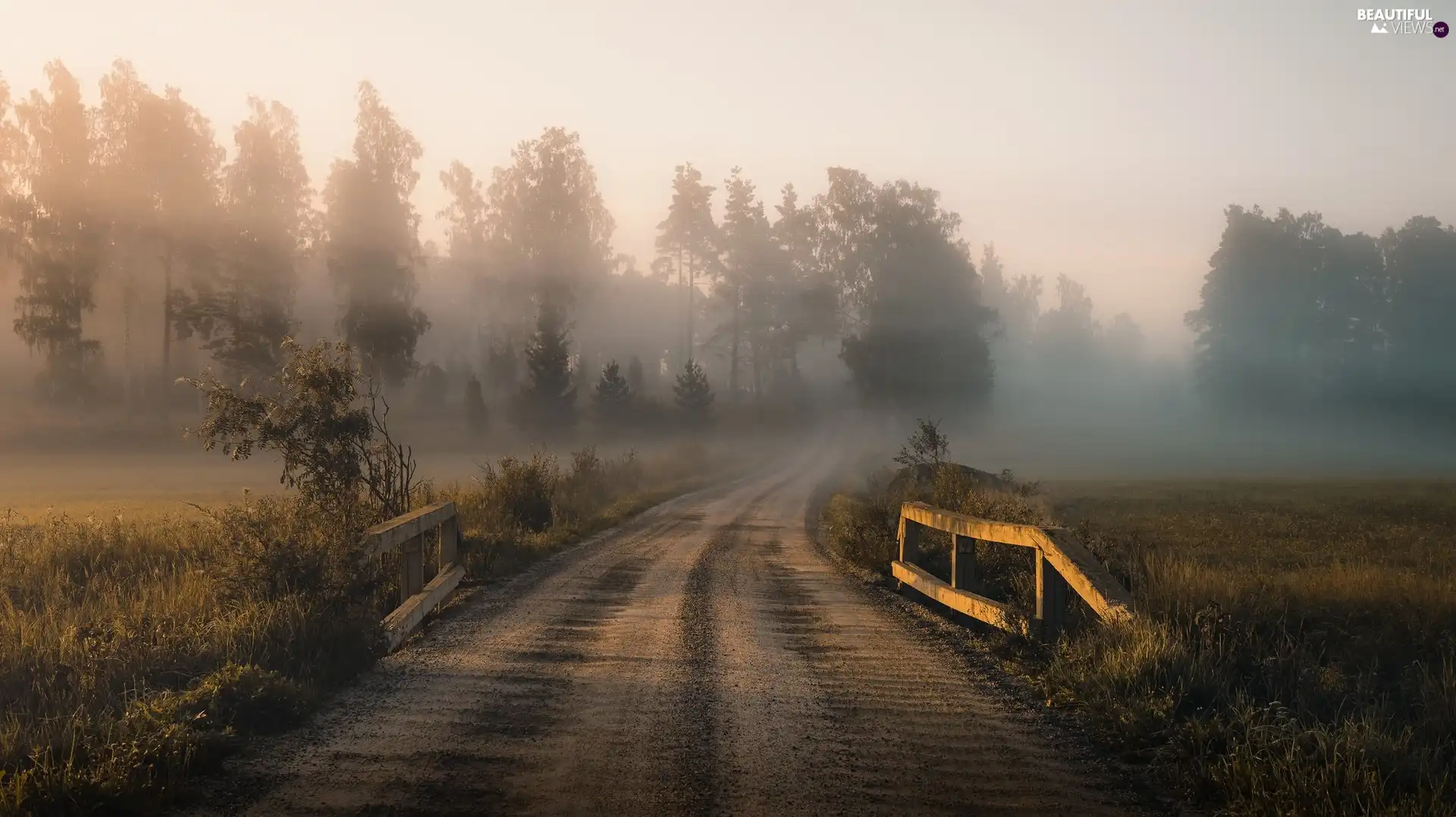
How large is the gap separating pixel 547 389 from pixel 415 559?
4836 centimetres

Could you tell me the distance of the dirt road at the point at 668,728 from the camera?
4.53 metres

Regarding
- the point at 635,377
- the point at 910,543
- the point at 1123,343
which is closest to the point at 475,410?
the point at 635,377

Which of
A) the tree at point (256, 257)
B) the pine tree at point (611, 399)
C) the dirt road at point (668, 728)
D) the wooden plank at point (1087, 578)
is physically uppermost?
the tree at point (256, 257)

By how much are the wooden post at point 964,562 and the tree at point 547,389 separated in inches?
1929

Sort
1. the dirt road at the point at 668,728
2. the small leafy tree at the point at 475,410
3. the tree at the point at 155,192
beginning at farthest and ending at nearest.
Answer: the small leafy tree at the point at 475,410 < the tree at the point at 155,192 < the dirt road at the point at 668,728

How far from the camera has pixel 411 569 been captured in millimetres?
9625

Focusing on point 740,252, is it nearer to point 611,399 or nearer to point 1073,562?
point 611,399

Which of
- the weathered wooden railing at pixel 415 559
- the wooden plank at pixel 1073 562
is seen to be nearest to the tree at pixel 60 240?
the weathered wooden railing at pixel 415 559

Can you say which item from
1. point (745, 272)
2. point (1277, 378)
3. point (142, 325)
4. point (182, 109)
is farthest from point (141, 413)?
point (1277, 378)

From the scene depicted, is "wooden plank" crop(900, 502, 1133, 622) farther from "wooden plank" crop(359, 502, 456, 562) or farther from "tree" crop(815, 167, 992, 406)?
"tree" crop(815, 167, 992, 406)

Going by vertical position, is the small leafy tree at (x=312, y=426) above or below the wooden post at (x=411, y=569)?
above

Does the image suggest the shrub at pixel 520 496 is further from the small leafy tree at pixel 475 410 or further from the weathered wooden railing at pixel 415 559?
the small leafy tree at pixel 475 410

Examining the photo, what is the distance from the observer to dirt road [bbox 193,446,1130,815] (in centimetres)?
453

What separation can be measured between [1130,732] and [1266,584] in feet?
17.4
